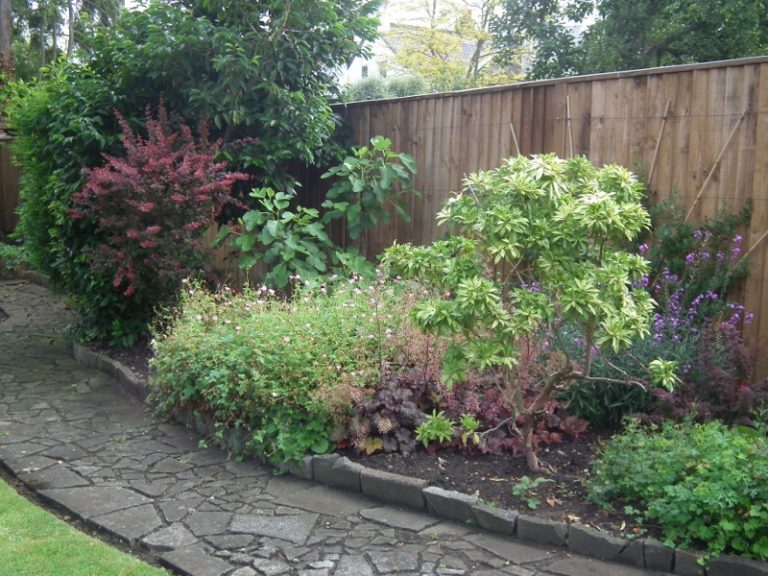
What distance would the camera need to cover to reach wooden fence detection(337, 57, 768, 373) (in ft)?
19.1

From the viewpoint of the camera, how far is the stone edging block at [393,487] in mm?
4953

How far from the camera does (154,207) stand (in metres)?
7.68

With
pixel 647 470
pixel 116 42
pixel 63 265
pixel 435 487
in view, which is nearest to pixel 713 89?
pixel 647 470

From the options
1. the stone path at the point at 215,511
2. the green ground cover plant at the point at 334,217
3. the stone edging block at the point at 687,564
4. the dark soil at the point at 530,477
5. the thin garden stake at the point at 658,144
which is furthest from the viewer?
the green ground cover plant at the point at 334,217

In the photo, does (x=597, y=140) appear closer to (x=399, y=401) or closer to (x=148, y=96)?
(x=399, y=401)

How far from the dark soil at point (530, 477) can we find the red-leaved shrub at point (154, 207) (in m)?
3.28

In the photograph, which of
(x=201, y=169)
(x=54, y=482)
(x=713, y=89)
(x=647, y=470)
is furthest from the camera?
(x=201, y=169)

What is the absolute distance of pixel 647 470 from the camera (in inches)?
176

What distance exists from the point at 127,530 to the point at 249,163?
500 centimetres

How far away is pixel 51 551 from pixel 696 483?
3359 millimetres

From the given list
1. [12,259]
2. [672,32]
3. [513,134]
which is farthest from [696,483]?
[12,259]

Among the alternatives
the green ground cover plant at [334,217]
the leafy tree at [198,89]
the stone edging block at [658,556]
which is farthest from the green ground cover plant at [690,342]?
the leafy tree at [198,89]

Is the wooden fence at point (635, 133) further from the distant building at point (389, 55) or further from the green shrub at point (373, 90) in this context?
the distant building at point (389, 55)

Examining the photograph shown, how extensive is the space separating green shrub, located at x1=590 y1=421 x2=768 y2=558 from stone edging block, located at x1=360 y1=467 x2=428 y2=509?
1023 mm
